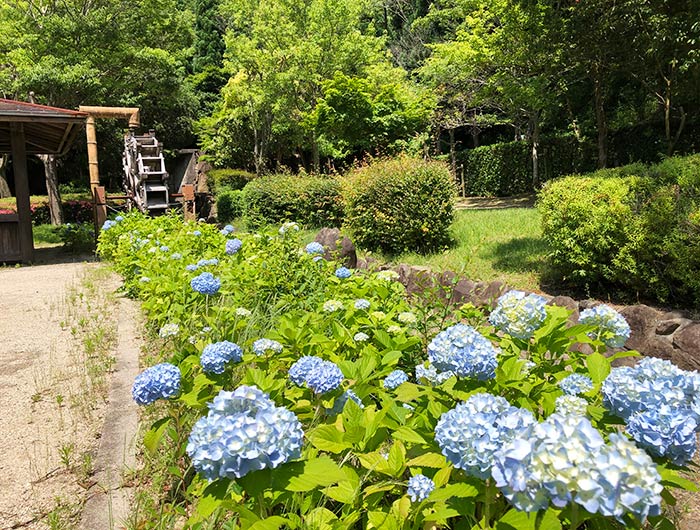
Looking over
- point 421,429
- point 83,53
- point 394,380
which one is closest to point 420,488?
point 421,429

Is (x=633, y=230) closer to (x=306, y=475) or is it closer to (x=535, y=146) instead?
(x=306, y=475)

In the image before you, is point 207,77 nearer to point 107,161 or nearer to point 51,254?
point 107,161

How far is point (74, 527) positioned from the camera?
1799mm

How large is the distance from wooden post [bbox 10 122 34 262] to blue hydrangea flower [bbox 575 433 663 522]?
10725 mm

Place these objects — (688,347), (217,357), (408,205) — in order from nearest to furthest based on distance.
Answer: (217,357)
(688,347)
(408,205)

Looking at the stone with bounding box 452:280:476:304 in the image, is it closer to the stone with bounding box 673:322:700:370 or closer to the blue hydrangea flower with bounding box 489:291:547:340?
the stone with bounding box 673:322:700:370

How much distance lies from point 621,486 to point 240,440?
0.66 metres

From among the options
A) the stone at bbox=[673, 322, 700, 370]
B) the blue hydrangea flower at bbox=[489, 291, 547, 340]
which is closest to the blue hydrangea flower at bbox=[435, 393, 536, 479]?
the blue hydrangea flower at bbox=[489, 291, 547, 340]

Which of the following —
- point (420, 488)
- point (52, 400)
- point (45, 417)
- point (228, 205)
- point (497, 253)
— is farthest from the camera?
point (228, 205)

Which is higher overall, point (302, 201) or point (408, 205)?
point (302, 201)

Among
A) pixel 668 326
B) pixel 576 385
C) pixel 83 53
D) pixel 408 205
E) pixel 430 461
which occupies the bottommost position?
pixel 668 326

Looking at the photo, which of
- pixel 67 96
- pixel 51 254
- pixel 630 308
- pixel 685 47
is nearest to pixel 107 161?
pixel 67 96

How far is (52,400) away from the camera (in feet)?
9.55

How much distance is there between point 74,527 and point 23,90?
17.1m
